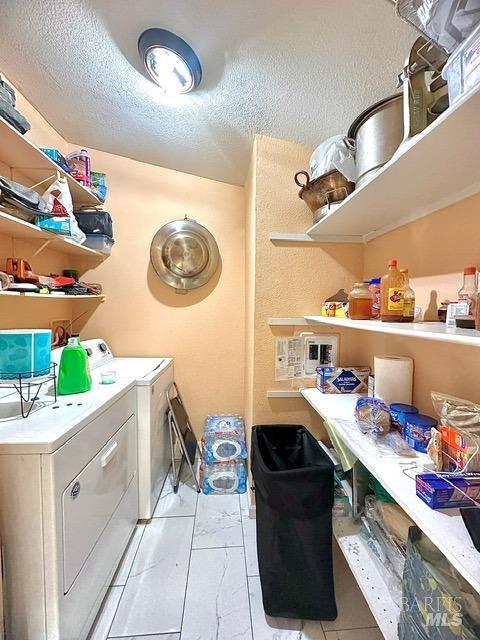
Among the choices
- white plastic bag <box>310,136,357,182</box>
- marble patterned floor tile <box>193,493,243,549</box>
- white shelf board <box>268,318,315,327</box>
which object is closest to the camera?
white plastic bag <box>310,136,357,182</box>

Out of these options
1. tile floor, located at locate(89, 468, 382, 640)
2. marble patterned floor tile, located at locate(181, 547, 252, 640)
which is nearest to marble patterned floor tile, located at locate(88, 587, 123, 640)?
tile floor, located at locate(89, 468, 382, 640)

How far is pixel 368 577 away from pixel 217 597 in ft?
2.25

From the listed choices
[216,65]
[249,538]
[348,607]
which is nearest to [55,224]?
[216,65]

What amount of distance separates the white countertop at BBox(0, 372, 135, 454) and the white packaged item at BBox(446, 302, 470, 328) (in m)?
1.15

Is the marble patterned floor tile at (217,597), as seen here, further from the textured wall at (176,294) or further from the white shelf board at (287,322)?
the white shelf board at (287,322)

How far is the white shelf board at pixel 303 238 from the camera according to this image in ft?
5.15

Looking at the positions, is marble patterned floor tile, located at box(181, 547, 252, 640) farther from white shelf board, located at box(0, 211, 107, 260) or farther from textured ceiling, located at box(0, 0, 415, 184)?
textured ceiling, located at box(0, 0, 415, 184)

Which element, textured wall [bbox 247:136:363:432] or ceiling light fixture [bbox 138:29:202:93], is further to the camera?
textured wall [bbox 247:136:363:432]

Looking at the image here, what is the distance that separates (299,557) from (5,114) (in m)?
2.08

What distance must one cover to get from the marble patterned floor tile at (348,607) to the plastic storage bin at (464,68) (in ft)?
5.71

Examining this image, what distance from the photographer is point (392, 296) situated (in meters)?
0.91

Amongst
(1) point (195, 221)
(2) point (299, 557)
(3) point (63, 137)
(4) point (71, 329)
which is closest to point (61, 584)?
(2) point (299, 557)

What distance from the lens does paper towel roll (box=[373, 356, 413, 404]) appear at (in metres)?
1.11

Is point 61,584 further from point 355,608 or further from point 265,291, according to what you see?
point 265,291
